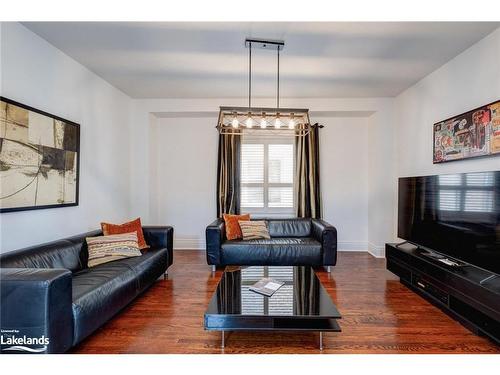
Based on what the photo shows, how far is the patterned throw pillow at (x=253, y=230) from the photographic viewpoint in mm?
4039

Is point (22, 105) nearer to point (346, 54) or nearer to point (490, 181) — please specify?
point (346, 54)

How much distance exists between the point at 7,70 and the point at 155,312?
2.60m

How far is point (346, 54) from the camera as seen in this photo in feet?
9.70

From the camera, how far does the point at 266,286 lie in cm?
240

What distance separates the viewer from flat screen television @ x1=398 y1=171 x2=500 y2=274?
219 cm

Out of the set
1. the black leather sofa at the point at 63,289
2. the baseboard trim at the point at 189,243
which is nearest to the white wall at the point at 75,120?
the black leather sofa at the point at 63,289

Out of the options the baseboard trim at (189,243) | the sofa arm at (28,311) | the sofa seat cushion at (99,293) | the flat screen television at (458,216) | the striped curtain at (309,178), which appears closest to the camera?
the sofa arm at (28,311)

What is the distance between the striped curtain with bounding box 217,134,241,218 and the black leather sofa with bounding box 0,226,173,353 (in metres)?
1.97

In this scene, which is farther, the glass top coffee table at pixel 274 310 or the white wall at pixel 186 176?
the white wall at pixel 186 176

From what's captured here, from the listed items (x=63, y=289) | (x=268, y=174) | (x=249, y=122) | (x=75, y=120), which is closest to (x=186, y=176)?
(x=268, y=174)

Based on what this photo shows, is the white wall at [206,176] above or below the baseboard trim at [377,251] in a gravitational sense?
above

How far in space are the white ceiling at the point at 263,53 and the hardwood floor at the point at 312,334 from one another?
2737 mm

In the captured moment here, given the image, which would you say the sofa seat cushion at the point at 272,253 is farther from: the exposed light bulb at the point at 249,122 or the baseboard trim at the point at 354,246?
the exposed light bulb at the point at 249,122
